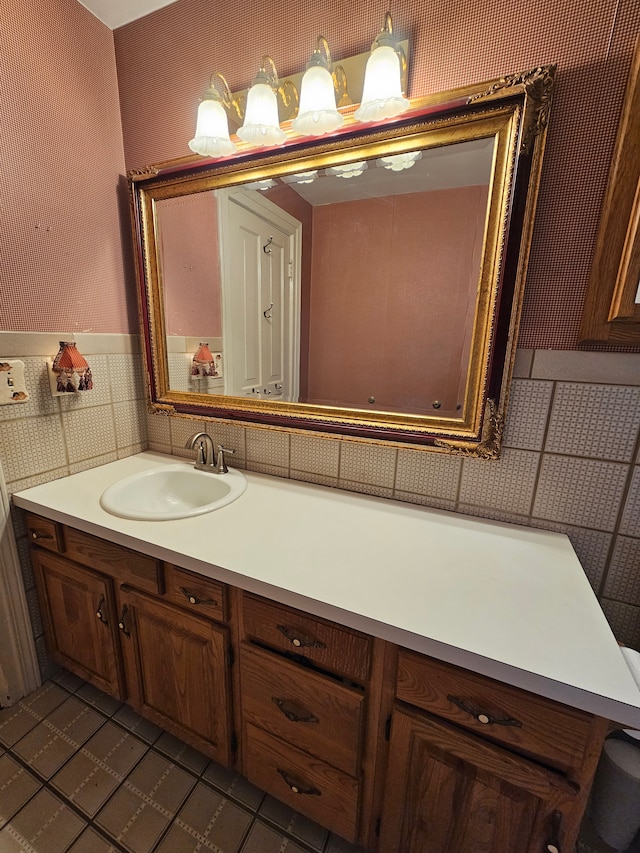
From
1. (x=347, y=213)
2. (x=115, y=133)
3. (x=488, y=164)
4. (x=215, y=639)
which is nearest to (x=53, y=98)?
(x=115, y=133)

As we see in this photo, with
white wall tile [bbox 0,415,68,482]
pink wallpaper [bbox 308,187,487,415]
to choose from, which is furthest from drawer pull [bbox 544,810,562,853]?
white wall tile [bbox 0,415,68,482]

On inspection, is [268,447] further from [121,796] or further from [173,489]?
[121,796]

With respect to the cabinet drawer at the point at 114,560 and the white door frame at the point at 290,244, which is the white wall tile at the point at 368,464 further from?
the cabinet drawer at the point at 114,560

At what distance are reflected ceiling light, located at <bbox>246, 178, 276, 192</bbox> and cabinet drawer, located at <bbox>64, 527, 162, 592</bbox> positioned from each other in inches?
45.8

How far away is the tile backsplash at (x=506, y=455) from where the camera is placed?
33.6 inches

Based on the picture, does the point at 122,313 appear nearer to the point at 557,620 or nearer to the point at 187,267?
the point at 187,267

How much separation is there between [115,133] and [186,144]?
308 mm

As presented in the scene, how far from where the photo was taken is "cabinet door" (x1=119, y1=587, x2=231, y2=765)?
0.88 m

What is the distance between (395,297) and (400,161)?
35 cm

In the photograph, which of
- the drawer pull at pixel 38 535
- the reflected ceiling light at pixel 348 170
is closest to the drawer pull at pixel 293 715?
the drawer pull at pixel 38 535

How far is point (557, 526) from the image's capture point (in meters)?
0.94

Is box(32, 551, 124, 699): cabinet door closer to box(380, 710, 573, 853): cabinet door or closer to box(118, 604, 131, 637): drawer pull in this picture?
box(118, 604, 131, 637): drawer pull

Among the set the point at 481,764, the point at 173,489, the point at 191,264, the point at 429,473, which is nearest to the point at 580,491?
the point at 429,473

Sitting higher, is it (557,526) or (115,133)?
(115,133)
